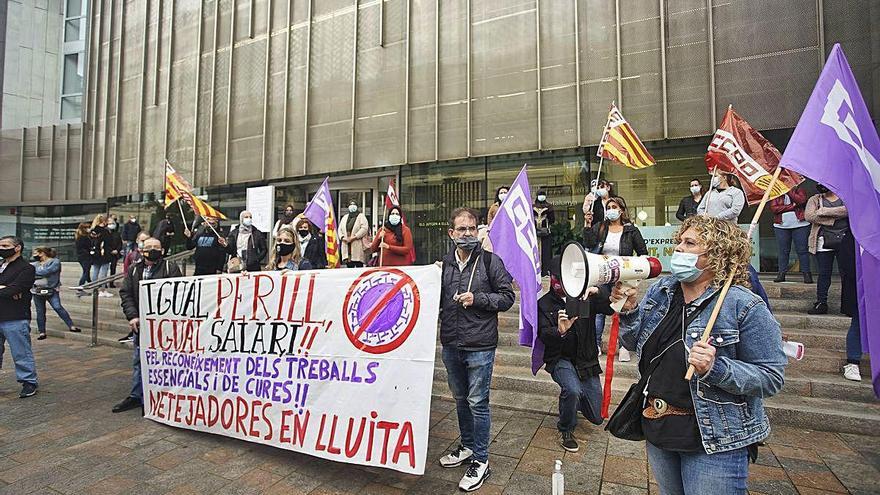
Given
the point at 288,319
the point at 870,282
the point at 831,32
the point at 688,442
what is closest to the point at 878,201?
the point at 870,282

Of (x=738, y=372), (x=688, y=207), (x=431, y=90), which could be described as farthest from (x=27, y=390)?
(x=431, y=90)

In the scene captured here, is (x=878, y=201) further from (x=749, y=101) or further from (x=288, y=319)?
(x=749, y=101)

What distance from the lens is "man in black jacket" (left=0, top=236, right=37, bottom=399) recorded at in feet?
18.3

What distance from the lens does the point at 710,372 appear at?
1.79 metres

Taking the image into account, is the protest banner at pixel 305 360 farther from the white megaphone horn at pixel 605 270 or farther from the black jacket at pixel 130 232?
the black jacket at pixel 130 232

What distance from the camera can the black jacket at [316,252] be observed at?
8.62 meters

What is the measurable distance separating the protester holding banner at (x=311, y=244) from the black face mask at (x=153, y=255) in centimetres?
288

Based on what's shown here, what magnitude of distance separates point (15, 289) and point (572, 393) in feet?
21.7

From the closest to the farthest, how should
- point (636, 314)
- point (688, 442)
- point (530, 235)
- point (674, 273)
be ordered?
point (688, 442) < point (674, 273) < point (636, 314) < point (530, 235)

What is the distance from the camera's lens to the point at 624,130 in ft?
23.6

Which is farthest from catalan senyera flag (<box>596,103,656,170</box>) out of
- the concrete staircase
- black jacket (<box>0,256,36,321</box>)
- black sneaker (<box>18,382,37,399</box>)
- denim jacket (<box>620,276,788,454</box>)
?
black sneaker (<box>18,382,37,399</box>)

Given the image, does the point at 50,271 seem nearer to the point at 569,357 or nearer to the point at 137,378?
the point at 137,378

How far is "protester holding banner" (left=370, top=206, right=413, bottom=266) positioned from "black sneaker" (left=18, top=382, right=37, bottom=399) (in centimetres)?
497

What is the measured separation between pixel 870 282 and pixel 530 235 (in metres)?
2.41
